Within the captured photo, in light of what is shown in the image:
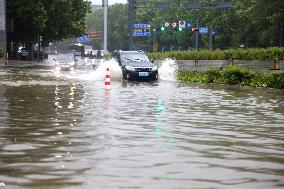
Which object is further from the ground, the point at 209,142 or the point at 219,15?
the point at 219,15

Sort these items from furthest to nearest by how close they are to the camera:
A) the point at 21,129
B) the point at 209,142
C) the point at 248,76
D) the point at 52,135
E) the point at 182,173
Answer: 1. the point at 248,76
2. the point at 21,129
3. the point at 52,135
4. the point at 209,142
5. the point at 182,173

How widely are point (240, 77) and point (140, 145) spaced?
19288 millimetres

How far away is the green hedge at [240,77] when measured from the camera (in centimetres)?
2452

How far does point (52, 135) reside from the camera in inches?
403

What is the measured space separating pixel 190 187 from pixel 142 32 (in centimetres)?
7857

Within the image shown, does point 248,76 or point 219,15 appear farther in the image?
point 219,15

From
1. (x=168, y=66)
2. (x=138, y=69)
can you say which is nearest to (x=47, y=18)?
(x=168, y=66)

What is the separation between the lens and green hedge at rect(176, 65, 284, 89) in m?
24.5

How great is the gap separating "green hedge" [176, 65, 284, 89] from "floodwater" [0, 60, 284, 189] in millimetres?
8083

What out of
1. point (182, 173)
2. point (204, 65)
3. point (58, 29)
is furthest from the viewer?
point (58, 29)

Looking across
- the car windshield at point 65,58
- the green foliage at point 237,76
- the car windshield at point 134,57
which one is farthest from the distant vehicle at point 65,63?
the green foliage at point 237,76

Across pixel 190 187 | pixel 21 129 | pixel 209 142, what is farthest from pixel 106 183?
pixel 21 129

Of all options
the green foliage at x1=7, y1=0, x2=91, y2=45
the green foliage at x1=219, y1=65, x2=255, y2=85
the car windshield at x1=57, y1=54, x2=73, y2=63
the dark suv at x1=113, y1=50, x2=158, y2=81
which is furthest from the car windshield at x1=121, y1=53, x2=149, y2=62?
the green foliage at x1=7, y1=0, x2=91, y2=45

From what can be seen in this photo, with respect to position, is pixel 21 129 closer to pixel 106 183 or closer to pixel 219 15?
pixel 106 183
